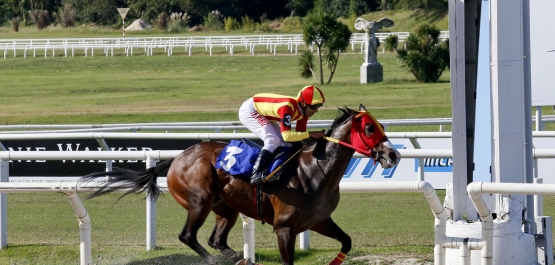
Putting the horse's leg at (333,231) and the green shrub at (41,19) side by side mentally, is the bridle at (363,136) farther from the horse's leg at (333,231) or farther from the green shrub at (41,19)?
the green shrub at (41,19)

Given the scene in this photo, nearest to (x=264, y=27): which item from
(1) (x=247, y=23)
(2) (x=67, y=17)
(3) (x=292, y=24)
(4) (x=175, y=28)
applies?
(1) (x=247, y=23)

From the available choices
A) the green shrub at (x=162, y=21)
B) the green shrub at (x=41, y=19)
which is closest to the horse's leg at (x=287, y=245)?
the green shrub at (x=162, y=21)

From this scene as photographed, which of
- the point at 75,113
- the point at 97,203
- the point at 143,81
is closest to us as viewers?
the point at 97,203

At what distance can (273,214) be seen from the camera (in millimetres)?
5695

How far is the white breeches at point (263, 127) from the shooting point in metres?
5.76

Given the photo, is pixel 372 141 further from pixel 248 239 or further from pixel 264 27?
pixel 264 27

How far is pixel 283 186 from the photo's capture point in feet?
18.4

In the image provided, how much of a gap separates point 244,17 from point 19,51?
16668 mm

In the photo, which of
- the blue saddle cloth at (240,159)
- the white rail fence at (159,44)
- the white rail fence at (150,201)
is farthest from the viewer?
the white rail fence at (159,44)

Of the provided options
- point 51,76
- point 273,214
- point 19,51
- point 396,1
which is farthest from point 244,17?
point 273,214

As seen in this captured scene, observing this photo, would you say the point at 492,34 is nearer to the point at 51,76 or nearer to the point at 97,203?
the point at 97,203

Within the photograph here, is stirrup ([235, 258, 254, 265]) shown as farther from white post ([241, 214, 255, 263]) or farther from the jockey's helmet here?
the jockey's helmet

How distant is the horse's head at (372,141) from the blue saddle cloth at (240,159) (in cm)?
51

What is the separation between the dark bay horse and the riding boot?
0.10 m
